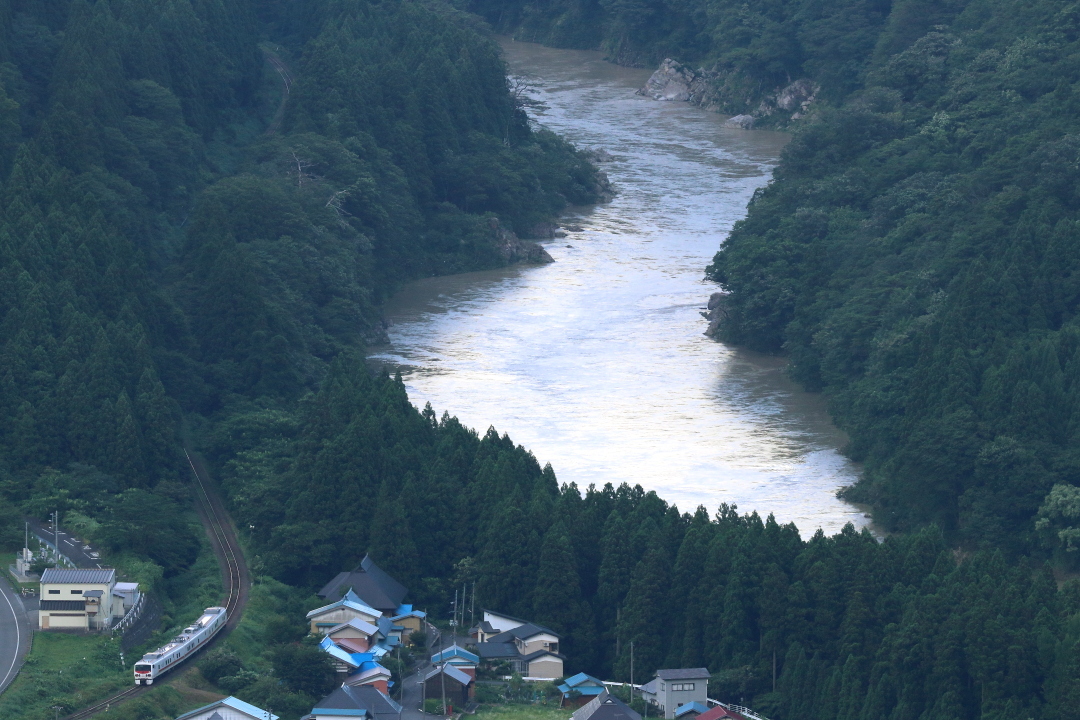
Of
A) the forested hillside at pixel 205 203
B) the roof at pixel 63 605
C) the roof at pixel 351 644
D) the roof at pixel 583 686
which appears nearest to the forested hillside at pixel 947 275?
the forested hillside at pixel 205 203

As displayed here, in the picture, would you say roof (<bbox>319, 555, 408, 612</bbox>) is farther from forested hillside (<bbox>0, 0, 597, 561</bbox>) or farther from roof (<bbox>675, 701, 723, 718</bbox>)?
roof (<bbox>675, 701, 723, 718</bbox>)

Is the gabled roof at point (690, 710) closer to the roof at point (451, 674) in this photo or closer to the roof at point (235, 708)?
the roof at point (451, 674)

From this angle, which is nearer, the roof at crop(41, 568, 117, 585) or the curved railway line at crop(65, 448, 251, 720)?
the curved railway line at crop(65, 448, 251, 720)

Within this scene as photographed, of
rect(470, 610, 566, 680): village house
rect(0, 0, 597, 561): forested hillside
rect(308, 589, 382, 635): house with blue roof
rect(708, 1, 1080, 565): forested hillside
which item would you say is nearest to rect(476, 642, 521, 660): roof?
rect(470, 610, 566, 680): village house

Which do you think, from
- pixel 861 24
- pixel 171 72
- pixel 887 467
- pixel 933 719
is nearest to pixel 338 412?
pixel 887 467

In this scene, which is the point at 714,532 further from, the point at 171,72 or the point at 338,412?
the point at 171,72

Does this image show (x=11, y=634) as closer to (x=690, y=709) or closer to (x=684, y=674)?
(x=684, y=674)

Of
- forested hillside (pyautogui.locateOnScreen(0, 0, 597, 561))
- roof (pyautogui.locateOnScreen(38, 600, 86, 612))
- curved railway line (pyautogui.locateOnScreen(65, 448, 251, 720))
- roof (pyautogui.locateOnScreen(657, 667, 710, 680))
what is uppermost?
forested hillside (pyautogui.locateOnScreen(0, 0, 597, 561))
